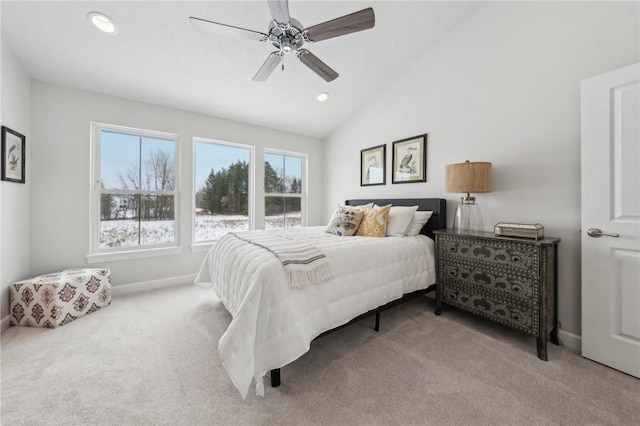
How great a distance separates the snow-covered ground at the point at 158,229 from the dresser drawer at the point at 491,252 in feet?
9.41

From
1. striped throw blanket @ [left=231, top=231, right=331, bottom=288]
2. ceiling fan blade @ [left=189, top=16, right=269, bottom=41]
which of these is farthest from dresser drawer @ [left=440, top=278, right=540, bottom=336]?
ceiling fan blade @ [left=189, top=16, right=269, bottom=41]

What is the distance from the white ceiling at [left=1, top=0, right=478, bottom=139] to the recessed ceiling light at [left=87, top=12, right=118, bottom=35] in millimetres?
42

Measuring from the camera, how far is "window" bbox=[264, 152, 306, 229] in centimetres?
424

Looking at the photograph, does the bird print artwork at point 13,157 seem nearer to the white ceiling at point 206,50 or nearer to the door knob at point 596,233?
the white ceiling at point 206,50

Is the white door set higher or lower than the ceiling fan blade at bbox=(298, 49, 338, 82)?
lower

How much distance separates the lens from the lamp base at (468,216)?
2.50 metres

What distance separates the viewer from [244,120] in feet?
12.6

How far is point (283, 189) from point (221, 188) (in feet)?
3.54

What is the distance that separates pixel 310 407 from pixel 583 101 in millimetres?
2799

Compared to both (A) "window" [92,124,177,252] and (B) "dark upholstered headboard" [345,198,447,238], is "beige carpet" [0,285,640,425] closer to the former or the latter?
(B) "dark upholstered headboard" [345,198,447,238]

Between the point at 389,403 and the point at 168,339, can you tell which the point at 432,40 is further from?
the point at 168,339

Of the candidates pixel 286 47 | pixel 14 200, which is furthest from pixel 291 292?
pixel 14 200

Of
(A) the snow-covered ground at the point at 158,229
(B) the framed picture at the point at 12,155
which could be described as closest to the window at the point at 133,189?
(A) the snow-covered ground at the point at 158,229

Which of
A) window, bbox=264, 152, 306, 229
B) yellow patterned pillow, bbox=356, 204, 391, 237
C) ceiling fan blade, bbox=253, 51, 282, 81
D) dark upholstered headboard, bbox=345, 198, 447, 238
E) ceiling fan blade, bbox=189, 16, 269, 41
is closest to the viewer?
ceiling fan blade, bbox=189, 16, 269, 41
